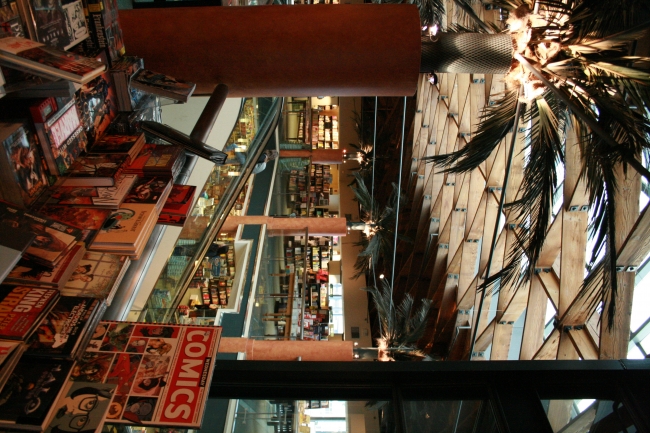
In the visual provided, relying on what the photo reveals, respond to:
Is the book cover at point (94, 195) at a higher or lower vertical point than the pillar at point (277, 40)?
lower

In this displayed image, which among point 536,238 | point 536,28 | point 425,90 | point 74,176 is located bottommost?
point 74,176

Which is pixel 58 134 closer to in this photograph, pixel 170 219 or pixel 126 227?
pixel 126 227

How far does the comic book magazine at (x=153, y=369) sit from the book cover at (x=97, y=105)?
42.2 inches

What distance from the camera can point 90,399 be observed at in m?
1.78

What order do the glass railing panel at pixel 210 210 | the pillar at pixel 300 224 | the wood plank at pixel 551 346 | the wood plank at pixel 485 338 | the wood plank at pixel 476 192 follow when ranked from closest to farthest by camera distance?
1. the glass railing panel at pixel 210 210
2. the wood plank at pixel 551 346
3. the wood plank at pixel 485 338
4. the pillar at pixel 300 224
5. the wood plank at pixel 476 192

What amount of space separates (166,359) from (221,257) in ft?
13.4

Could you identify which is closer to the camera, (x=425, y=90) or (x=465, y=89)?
(x=465, y=89)

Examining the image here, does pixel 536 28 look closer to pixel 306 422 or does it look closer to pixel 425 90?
pixel 306 422

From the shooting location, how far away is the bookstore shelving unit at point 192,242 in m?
2.49

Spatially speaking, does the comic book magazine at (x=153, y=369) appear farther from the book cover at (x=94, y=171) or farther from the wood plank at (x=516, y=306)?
the wood plank at (x=516, y=306)

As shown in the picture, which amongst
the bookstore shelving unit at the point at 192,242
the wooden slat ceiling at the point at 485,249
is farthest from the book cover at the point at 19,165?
the wooden slat ceiling at the point at 485,249

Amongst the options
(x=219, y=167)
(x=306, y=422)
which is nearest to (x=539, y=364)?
(x=306, y=422)

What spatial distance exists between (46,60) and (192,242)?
268 centimetres

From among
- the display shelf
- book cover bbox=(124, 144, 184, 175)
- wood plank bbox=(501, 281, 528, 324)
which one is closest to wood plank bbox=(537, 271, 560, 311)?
wood plank bbox=(501, 281, 528, 324)
